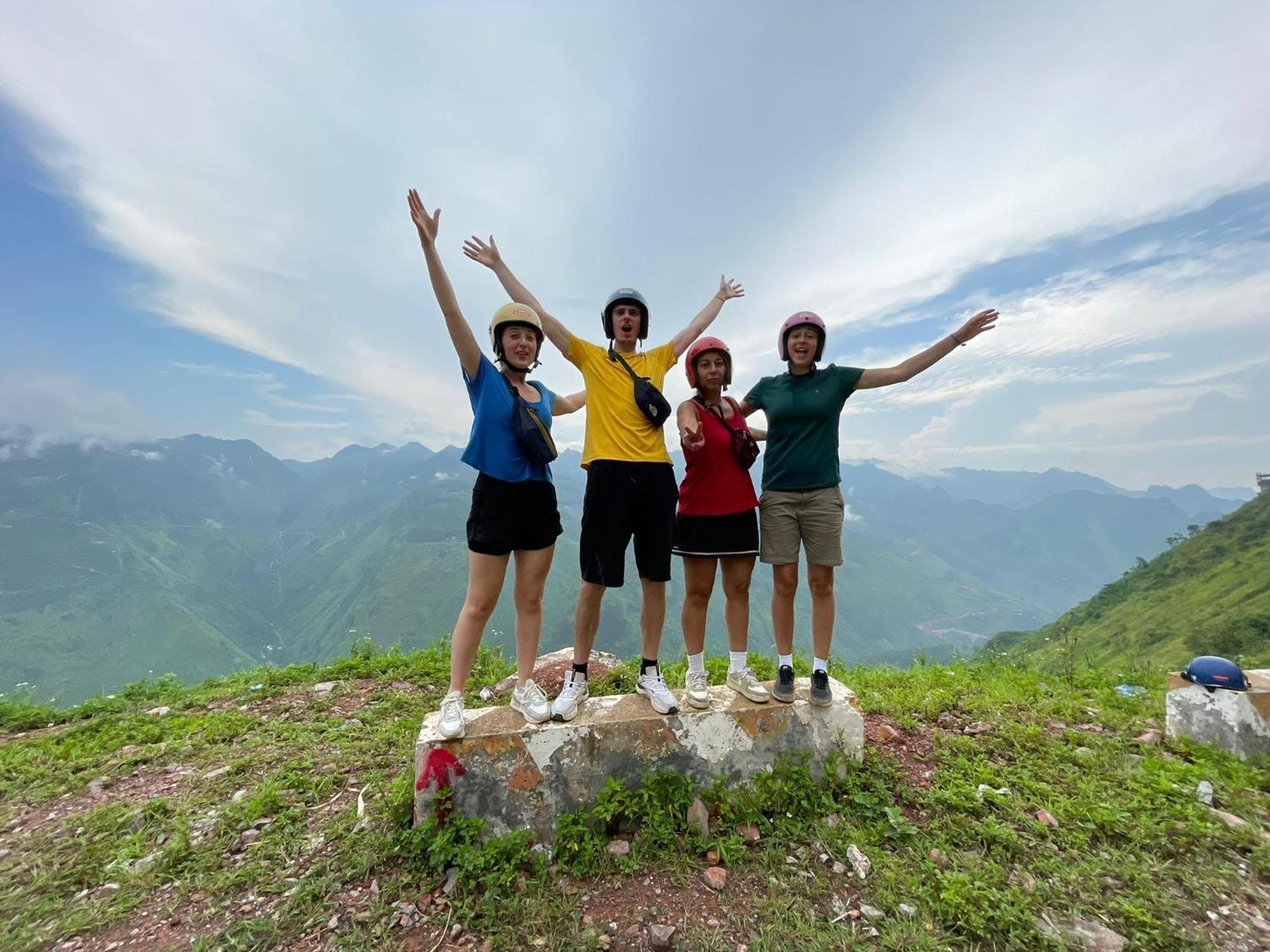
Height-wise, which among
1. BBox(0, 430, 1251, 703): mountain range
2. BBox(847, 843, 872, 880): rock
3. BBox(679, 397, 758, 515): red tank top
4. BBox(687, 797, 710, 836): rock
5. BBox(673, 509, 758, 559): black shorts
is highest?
BBox(679, 397, 758, 515): red tank top

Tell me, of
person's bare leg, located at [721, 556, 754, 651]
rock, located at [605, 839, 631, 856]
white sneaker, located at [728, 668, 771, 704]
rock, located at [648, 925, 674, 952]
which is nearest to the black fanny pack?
person's bare leg, located at [721, 556, 754, 651]

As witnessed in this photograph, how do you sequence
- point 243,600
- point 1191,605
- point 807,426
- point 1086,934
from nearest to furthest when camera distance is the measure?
point 1086,934 < point 807,426 < point 1191,605 < point 243,600

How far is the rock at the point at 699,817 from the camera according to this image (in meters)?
3.76

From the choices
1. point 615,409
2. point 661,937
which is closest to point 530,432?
point 615,409

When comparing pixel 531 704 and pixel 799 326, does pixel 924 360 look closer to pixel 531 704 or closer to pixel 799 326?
pixel 799 326

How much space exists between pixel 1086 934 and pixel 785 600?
8.14 ft

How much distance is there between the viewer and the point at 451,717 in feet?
12.1

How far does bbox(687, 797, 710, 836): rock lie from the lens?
376cm

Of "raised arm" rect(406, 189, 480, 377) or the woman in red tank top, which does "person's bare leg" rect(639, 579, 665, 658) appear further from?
"raised arm" rect(406, 189, 480, 377)

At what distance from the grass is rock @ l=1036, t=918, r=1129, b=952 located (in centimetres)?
6

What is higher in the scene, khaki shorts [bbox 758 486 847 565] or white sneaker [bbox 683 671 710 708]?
khaki shorts [bbox 758 486 847 565]

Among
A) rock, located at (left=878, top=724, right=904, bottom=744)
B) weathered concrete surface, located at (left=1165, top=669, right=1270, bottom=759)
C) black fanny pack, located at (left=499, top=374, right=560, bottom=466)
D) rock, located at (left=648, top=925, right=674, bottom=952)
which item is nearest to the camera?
rock, located at (left=648, top=925, right=674, bottom=952)

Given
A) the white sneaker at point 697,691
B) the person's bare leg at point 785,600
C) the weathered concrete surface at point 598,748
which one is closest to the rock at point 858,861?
the weathered concrete surface at point 598,748

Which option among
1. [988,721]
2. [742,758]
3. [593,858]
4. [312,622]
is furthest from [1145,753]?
[312,622]
